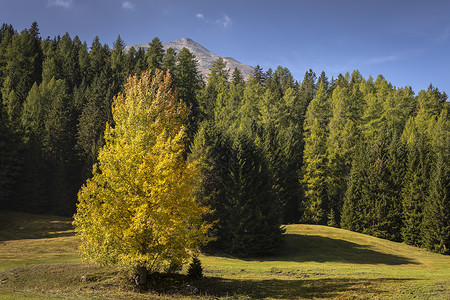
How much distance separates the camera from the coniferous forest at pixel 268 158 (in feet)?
131

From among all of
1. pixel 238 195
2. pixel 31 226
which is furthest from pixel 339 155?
pixel 31 226

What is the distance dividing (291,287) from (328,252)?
21.0 m

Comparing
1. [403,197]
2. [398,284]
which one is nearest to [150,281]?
[398,284]

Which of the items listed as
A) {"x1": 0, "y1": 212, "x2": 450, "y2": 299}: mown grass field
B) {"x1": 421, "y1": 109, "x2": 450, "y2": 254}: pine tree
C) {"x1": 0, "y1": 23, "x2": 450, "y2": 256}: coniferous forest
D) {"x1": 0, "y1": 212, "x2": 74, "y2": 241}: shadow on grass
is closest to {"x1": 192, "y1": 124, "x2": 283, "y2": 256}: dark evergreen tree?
{"x1": 0, "y1": 23, "x2": 450, "y2": 256}: coniferous forest

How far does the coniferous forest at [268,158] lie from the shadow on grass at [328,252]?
9.37ft

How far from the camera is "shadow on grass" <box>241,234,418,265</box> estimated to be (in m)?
36.3

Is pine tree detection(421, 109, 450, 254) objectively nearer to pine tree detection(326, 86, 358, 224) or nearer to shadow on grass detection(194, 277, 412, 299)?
pine tree detection(326, 86, 358, 224)

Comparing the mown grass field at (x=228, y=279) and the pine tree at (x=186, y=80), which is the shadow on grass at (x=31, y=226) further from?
the pine tree at (x=186, y=80)

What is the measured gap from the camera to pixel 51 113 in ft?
218

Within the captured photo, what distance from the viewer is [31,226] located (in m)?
48.1

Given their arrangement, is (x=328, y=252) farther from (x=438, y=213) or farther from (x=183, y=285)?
(x=183, y=285)

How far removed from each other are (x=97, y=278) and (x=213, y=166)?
20.5m

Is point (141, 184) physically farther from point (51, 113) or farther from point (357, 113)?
point (357, 113)

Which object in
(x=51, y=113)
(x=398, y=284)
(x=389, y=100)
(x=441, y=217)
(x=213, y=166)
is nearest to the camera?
(x=398, y=284)
